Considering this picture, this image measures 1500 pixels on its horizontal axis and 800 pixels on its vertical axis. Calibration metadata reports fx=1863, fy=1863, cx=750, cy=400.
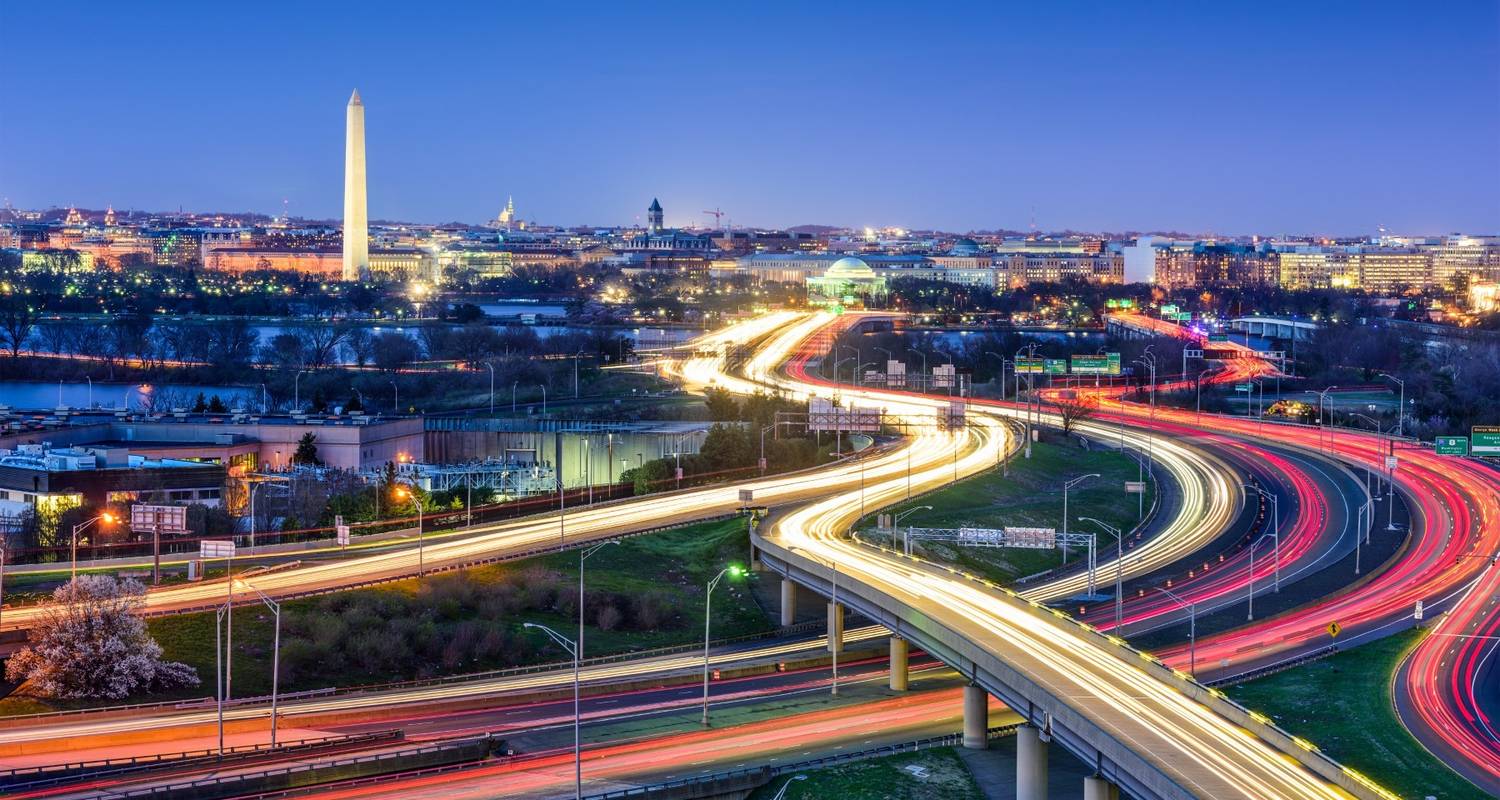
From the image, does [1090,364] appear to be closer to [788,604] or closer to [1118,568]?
[1118,568]

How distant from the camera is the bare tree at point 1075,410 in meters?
82.7

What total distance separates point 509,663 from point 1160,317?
14218cm

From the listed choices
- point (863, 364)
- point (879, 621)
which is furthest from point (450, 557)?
point (863, 364)

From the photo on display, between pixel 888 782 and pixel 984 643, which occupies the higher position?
pixel 984 643

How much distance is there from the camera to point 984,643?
115 feet

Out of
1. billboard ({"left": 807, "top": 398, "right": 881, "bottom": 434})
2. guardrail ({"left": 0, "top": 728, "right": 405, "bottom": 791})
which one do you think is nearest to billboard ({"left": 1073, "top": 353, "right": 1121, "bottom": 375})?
billboard ({"left": 807, "top": 398, "right": 881, "bottom": 434})

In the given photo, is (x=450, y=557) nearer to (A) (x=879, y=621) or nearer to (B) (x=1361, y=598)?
(A) (x=879, y=621)

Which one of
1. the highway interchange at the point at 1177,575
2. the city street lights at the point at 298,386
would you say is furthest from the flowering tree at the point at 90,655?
the city street lights at the point at 298,386

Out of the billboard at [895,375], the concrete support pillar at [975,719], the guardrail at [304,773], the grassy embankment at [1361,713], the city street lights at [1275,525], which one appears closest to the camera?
the guardrail at [304,773]

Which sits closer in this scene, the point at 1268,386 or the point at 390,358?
the point at 1268,386

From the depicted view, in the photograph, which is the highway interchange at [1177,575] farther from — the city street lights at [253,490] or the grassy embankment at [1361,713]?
the city street lights at [253,490]

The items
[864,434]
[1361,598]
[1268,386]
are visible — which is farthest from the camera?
[1268,386]

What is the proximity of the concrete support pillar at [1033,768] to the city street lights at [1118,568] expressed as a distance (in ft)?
48.9

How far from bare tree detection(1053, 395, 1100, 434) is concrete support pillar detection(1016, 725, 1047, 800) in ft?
167
